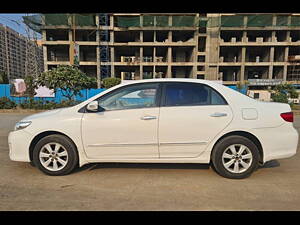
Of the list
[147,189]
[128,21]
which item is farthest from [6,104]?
[128,21]

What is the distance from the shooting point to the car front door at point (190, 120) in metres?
2.76

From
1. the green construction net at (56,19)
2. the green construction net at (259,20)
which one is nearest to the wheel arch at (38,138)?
the green construction net at (56,19)

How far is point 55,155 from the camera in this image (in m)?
2.89

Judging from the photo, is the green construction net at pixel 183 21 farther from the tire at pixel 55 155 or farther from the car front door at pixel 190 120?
the tire at pixel 55 155

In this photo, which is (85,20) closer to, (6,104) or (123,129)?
(6,104)

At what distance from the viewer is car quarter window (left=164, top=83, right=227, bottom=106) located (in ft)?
9.37

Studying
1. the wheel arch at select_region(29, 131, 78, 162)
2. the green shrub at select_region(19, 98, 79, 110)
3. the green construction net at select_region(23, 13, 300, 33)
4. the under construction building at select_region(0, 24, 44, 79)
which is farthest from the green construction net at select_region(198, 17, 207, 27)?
the under construction building at select_region(0, 24, 44, 79)

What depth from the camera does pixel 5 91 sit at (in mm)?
19203

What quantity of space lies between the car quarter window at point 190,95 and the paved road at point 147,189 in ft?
4.03

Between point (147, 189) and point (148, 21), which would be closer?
point (147, 189)

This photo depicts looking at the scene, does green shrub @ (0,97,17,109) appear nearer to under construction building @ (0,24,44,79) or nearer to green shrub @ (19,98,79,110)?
green shrub @ (19,98,79,110)

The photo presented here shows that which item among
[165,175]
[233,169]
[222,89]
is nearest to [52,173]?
[165,175]

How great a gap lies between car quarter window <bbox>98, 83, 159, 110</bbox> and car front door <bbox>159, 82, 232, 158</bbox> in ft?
0.67

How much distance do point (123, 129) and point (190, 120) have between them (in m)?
1.06
